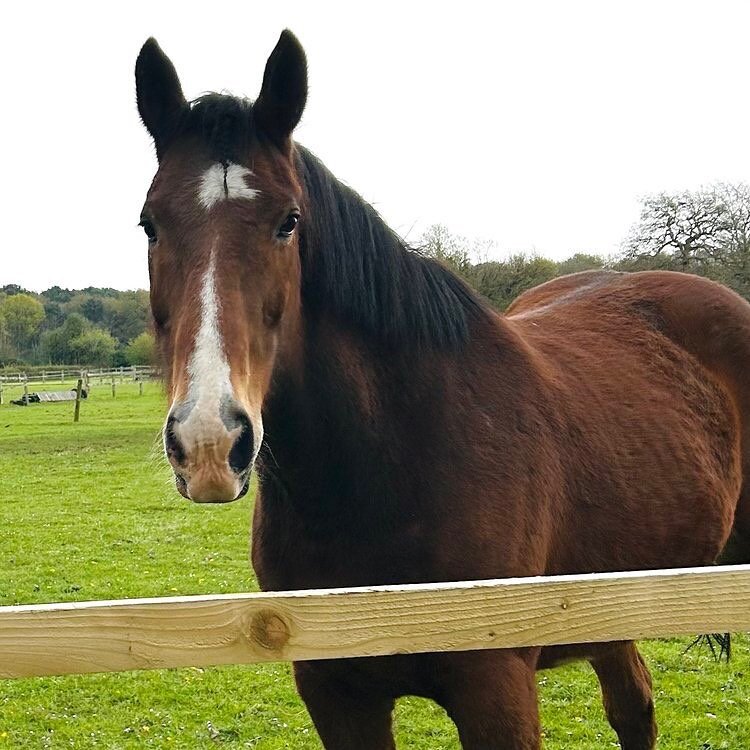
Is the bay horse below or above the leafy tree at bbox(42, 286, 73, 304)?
below

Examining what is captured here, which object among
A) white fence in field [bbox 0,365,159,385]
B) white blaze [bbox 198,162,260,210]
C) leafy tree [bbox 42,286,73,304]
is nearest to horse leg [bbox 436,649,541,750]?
white blaze [bbox 198,162,260,210]

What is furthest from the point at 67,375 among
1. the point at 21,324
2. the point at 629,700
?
the point at 629,700

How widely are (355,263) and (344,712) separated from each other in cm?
157

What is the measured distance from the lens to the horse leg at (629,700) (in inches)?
157

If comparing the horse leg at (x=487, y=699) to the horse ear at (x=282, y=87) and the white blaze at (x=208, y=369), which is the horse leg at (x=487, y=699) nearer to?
the white blaze at (x=208, y=369)

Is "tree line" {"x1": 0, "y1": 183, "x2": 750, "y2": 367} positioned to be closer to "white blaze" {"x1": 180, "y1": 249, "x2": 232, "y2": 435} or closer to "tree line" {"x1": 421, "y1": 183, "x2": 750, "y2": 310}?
"tree line" {"x1": 421, "y1": 183, "x2": 750, "y2": 310}

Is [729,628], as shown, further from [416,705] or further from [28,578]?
[28,578]

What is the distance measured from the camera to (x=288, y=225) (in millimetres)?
2158

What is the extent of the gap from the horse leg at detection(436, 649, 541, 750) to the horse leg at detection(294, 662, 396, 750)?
1.15 ft

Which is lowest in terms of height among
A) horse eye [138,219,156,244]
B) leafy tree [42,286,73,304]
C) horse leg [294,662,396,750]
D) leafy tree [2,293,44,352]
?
horse leg [294,662,396,750]

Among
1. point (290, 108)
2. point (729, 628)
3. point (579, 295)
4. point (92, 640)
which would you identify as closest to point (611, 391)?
point (579, 295)

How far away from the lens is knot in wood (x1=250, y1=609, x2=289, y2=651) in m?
1.61

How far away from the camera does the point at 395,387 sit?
2539 mm

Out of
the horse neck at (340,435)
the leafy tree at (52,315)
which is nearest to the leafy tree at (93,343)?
the horse neck at (340,435)
